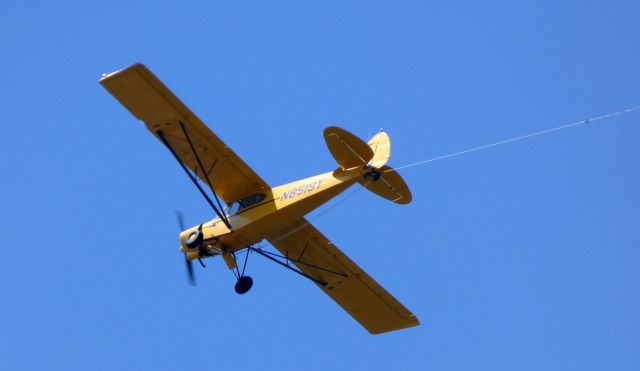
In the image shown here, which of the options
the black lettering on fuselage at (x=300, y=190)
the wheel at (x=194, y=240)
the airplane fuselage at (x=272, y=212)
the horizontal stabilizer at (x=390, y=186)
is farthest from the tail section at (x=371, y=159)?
the wheel at (x=194, y=240)

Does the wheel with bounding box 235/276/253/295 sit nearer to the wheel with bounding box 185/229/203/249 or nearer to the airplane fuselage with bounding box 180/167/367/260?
the airplane fuselage with bounding box 180/167/367/260

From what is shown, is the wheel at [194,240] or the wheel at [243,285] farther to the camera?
the wheel at [243,285]

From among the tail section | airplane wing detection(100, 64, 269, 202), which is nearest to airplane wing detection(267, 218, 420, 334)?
airplane wing detection(100, 64, 269, 202)

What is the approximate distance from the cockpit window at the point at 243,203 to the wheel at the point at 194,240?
2.73ft

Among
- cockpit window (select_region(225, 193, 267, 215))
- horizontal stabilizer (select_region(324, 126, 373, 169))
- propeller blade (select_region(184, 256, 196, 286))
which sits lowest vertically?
propeller blade (select_region(184, 256, 196, 286))

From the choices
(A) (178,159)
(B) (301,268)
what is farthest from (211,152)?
(B) (301,268)

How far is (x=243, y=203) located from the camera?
81.3 ft

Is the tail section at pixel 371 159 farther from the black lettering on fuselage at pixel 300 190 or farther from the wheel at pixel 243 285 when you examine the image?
the wheel at pixel 243 285

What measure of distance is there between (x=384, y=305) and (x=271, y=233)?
14.5 ft

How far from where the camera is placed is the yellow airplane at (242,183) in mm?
23000

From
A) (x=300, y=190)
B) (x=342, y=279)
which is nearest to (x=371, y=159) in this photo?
(x=300, y=190)

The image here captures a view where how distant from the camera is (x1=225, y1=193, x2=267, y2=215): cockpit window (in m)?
24.6

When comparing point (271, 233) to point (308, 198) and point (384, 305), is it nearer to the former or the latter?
point (308, 198)

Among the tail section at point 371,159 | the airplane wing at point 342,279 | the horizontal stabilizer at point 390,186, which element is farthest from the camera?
the airplane wing at point 342,279
